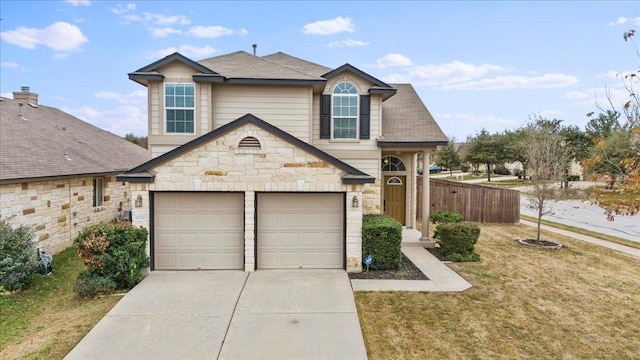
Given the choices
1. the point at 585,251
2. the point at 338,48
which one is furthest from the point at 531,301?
the point at 338,48

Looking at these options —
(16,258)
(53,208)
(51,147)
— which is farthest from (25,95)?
(16,258)

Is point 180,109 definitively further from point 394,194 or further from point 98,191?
point 394,194

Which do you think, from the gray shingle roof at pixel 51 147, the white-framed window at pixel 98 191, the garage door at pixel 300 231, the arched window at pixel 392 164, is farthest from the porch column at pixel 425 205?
the white-framed window at pixel 98 191

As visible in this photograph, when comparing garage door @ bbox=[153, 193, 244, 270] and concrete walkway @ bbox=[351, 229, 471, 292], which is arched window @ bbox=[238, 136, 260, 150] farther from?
concrete walkway @ bbox=[351, 229, 471, 292]

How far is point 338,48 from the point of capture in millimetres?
23469

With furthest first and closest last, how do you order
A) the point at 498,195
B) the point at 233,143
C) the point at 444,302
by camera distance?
the point at 498,195 → the point at 233,143 → the point at 444,302

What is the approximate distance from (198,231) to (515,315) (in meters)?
7.64

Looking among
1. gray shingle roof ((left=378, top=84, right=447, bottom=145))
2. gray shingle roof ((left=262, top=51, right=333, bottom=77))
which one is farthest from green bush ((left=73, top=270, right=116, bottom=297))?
gray shingle roof ((left=378, top=84, right=447, bottom=145))

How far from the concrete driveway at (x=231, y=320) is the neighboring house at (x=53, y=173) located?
15.4ft

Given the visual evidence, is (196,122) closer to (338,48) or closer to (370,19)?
(370,19)

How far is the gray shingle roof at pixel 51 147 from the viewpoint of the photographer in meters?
10.8

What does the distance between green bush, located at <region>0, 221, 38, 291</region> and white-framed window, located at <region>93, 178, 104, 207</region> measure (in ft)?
18.6

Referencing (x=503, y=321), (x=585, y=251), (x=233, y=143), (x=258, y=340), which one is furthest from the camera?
(x=585, y=251)

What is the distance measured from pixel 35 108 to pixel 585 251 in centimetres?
2381
